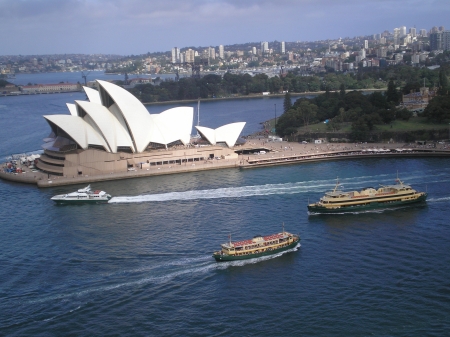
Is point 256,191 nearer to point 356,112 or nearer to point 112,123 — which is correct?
point 112,123

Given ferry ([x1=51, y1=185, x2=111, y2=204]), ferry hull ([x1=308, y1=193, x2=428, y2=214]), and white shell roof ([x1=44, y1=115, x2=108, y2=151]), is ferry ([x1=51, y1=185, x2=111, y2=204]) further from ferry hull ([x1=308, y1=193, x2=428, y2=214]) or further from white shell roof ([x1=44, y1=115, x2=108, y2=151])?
ferry hull ([x1=308, y1=193, x2=428, y2=214])

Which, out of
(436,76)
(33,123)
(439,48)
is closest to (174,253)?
(33,123)

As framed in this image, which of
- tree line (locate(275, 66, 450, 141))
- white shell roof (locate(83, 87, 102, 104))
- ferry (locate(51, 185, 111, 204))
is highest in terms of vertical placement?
white shell roof (locate(83, 87, 102, 104))

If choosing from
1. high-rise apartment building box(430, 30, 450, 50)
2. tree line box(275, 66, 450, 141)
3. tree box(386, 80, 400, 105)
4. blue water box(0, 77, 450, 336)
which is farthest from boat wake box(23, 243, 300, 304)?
high-rise apartment building box(430, 30, 450, 50)

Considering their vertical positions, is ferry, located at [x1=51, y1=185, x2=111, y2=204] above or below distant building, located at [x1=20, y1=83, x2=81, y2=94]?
below

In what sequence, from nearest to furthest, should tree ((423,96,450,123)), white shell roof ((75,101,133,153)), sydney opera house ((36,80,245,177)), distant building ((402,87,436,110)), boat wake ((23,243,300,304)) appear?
boat wake ((23,243,300,304)) → sydney opera house ((36,80,245,177)) → white shell roof ((75,101,133,153)) → tree ((423,96,450,123)) → distant building ((402,87,436,110))

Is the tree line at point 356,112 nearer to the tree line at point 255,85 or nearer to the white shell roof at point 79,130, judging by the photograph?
the white shell roof at point 79,130
